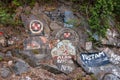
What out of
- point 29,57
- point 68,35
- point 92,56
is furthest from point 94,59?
point 29,57

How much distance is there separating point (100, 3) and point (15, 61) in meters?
2.02

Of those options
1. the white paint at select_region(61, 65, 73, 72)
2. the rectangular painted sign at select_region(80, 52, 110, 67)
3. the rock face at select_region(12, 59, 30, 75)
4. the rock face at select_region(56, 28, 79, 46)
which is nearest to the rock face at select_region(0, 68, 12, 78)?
the rock face at select_region(12, 59, 30, 75)

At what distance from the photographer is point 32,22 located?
579 cm

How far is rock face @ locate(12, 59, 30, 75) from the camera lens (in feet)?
18.0

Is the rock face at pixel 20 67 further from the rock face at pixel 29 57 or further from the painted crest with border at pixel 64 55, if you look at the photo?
the painted crest with border at pixel 64 55

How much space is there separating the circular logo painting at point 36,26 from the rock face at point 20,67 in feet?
2.17

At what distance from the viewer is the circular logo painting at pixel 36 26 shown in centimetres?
577

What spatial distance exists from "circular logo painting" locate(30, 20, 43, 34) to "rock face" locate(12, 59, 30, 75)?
661 millimetres

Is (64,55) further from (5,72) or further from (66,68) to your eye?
(5,72)

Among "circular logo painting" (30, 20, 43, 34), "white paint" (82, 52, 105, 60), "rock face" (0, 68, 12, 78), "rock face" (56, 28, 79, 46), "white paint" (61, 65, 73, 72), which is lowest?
"white paint" (61, 65, 73, 72)

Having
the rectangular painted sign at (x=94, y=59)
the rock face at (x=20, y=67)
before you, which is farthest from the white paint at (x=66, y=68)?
the rock face at (x=20, y=67)

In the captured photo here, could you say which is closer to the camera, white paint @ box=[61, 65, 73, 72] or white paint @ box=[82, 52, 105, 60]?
white paint @ box=[61, 65, 73, 72]

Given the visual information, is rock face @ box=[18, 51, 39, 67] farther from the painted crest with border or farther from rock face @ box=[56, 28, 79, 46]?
rock face @ box=[56, 28, 79, 46]

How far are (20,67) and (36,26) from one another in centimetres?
87
